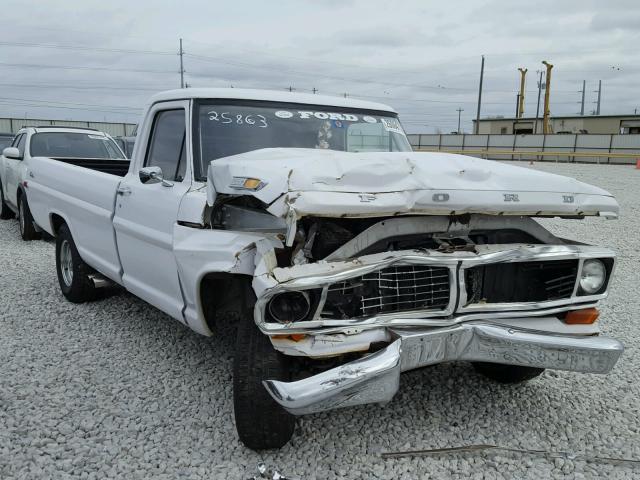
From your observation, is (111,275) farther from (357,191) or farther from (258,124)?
(357,191)

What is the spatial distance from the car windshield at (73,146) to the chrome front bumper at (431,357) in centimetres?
739

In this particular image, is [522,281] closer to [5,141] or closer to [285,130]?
[285,130]

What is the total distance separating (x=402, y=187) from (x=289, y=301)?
0.76 metres

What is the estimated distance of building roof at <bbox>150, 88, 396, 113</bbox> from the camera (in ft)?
13.4

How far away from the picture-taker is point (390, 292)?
9.47 feet

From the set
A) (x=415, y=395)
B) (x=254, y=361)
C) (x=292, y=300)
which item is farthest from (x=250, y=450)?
(x=415, y=395)

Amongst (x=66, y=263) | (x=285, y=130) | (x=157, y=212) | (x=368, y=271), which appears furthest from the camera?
(x=66, y=263)

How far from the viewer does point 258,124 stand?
13.2 feet

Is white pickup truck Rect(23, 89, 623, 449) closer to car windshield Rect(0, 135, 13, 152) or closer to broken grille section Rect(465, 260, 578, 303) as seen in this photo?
broken grille section Rect(465, 260, 578, 303)

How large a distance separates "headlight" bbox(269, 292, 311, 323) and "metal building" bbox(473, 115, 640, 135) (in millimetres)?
48484

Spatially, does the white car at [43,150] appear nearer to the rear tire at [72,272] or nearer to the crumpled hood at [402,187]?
the rear tire at [72,272]

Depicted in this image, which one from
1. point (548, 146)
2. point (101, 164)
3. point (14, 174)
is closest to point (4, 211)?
point (14, 174)

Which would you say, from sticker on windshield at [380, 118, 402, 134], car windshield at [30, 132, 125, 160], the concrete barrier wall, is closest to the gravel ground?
sticker on windshield at [380, 118, 402, 134]

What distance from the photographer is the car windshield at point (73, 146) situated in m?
8.96
